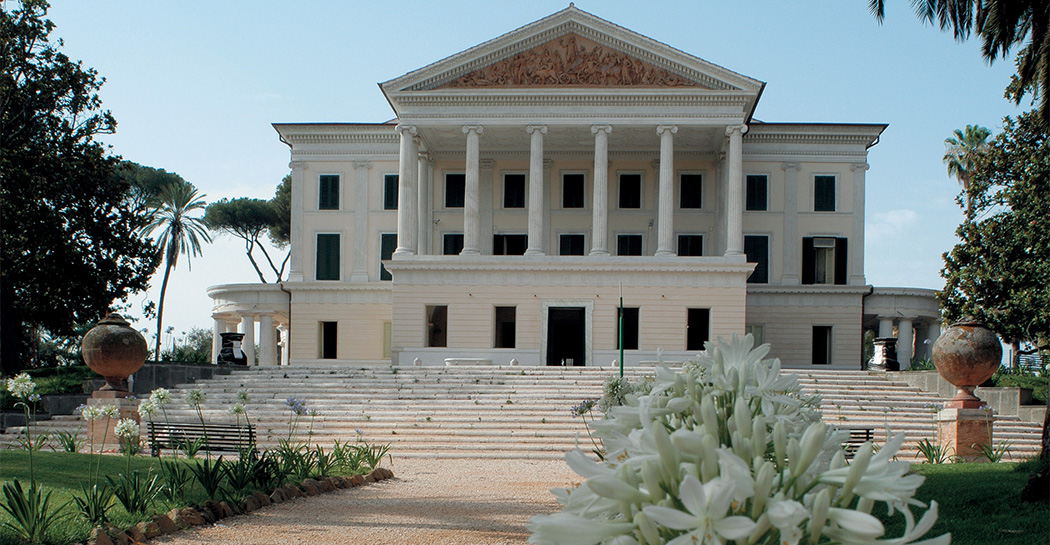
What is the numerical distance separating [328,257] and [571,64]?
1452 centimetres

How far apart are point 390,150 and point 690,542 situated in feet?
141

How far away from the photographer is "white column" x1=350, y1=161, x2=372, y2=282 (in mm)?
43344

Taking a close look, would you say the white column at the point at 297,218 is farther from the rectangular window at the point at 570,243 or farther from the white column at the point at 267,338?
the rectangular window at the point at 570,243

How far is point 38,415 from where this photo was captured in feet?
78.4

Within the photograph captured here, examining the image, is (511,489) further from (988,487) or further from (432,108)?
(432,108)

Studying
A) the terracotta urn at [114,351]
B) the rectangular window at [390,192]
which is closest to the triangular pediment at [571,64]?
the rectangular window at [390,192]

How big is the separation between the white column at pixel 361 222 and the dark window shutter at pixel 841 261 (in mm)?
21242

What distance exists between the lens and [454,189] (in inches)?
1710

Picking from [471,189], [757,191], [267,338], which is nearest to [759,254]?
[757,191]

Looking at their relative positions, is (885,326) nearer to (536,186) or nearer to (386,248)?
(536,186)

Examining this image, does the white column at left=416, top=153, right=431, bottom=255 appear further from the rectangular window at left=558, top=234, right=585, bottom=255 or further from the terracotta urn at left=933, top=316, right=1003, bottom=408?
the terracotta urn at left=933, top=316, right=1003, bottom=408

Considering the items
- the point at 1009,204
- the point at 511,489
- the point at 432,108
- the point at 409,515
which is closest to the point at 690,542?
the point at 409,515

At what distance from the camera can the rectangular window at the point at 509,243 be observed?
43.0m

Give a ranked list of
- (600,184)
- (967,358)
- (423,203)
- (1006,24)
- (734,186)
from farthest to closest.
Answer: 1. (423,203)
2. (600,184)
3. (734,186)
4. (967,358)
5. (1006,24)
